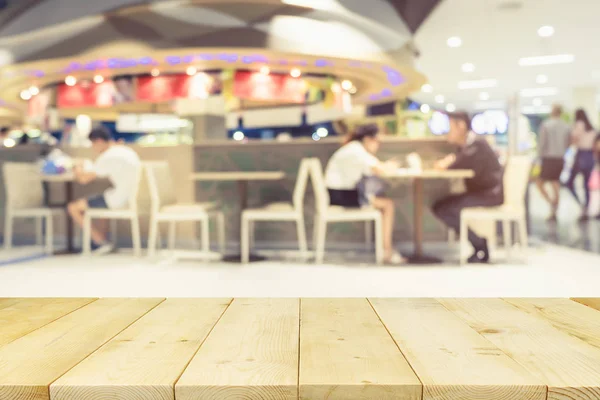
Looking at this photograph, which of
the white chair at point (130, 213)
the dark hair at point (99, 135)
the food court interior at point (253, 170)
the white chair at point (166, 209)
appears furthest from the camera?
the dark hair at point (99, 135)

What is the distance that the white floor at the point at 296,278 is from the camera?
3.50m

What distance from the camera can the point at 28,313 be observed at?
120 centimetres

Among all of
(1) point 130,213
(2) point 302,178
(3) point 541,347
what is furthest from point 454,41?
(3) point 541,347

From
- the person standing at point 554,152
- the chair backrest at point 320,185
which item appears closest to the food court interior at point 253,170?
the chair backrest at point 320,185

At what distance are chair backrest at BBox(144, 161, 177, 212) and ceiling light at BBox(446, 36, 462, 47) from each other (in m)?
5.83

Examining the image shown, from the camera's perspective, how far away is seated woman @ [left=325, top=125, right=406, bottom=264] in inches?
178

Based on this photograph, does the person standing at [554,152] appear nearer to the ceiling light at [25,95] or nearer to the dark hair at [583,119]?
the dark hair at [583,119]

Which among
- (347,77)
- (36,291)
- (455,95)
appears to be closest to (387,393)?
(36,291)

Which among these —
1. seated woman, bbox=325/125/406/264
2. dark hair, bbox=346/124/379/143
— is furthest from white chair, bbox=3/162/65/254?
dark hair, bbox=346/124/379/143

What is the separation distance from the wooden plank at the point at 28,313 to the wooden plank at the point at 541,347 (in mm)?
847

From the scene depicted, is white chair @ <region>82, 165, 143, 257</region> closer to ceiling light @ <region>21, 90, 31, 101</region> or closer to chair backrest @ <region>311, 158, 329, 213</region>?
chair backrest @ <region>311, 158, 329, 213</region>

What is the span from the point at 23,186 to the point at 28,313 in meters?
4.99

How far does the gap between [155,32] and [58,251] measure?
250 centimetres

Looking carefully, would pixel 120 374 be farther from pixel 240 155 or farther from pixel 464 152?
pixel 240 155
